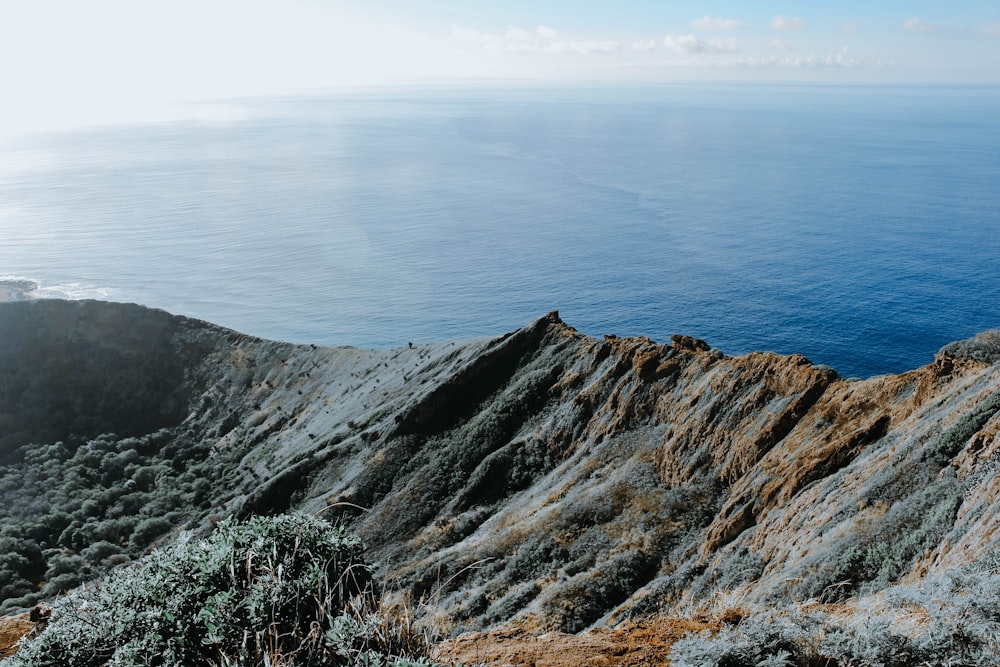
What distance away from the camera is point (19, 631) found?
1717 centimetres

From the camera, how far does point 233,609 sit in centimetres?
816

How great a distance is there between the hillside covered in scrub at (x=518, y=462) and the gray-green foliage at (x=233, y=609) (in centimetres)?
134

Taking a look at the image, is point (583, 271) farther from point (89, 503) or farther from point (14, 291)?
point (14, 291)

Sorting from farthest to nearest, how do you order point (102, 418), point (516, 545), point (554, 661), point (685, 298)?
point (685, 298), point (102, 418), point (516, 545), point (554, 661)

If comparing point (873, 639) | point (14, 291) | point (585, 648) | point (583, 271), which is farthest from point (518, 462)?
point (14, 291)

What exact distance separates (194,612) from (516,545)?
90.7 feet

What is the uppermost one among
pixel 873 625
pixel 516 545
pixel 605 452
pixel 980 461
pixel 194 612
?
pixel 194 612

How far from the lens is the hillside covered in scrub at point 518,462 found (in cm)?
2561

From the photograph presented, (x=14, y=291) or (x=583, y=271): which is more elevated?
(x=583, y=271)

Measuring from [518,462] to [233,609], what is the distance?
119 ft

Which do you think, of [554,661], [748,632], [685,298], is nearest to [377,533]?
[554,661]

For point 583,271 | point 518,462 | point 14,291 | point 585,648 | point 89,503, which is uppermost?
point 585,648

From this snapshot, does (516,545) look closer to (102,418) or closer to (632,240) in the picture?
(102,418)

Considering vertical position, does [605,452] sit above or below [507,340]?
below
